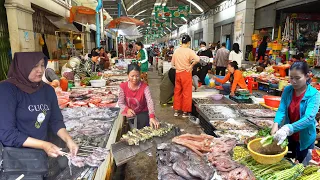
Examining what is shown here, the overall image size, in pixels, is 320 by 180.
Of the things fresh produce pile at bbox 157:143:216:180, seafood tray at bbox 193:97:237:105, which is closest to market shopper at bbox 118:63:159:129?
fresh produce pile at bbox 157:143:216:180

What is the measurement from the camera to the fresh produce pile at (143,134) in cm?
303

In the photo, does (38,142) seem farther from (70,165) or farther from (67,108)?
(67,108)

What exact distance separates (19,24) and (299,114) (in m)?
7.55

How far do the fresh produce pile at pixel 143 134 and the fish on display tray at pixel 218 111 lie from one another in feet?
5.78

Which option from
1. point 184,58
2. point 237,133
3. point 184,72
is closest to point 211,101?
point 184,72

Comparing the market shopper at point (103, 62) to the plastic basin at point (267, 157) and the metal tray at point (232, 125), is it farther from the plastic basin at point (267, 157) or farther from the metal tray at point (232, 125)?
the plastic basin at point (267, 157)

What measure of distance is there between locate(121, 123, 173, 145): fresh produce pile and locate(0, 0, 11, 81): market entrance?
19.0ft

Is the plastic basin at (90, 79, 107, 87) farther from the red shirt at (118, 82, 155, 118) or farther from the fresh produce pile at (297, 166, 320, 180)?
the fresh produce pile at (297, 166, 320, 180)

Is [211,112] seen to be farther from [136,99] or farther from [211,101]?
[136,99]

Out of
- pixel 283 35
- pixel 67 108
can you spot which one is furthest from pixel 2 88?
pixel 283 35

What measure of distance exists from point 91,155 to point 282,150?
1.94 metres

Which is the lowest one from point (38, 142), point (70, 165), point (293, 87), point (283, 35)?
point (70, 165)

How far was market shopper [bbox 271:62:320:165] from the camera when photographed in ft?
8.51

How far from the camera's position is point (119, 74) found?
9.16 m
